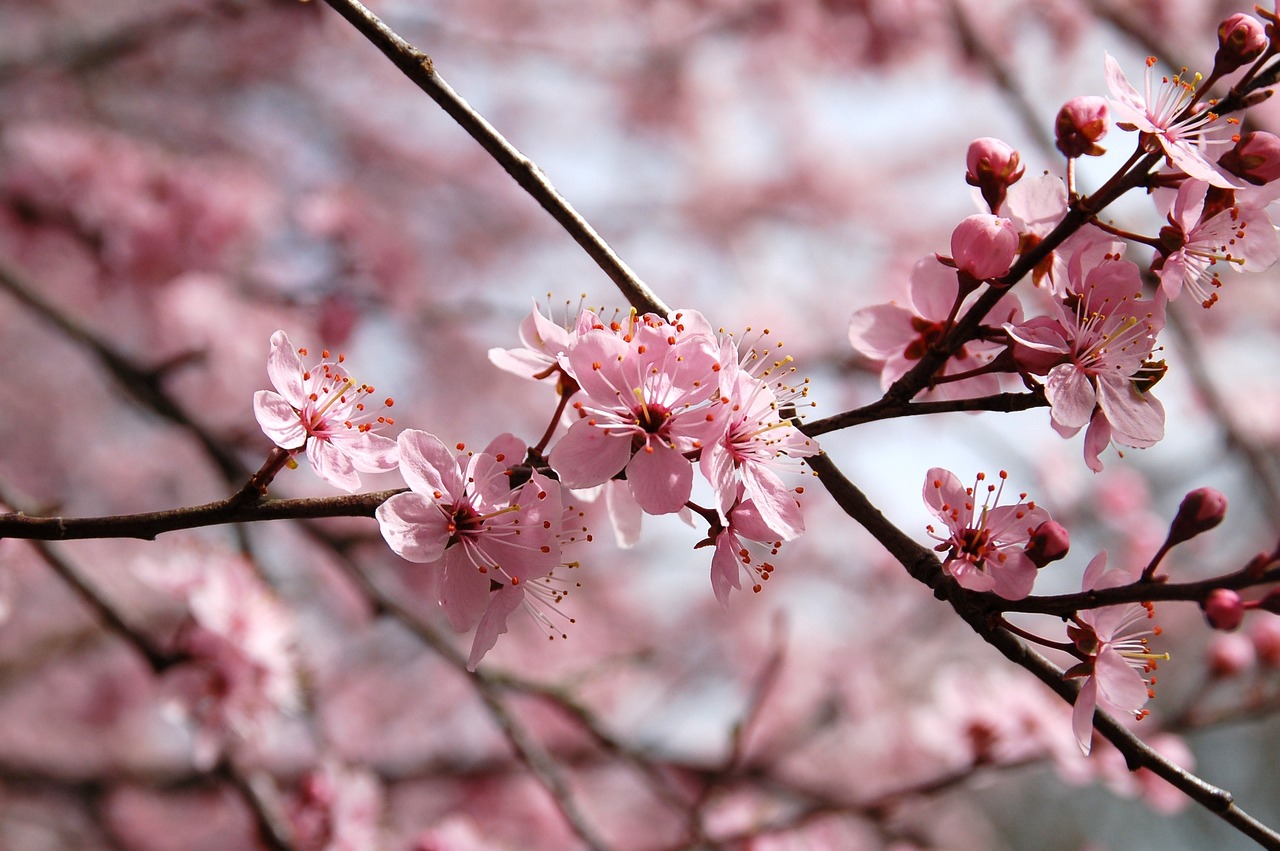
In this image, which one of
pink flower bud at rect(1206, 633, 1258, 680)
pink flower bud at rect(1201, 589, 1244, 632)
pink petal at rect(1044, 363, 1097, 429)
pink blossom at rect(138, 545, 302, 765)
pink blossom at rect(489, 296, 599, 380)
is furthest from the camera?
pink flower bud at rect(1206, 633, 1258, 680)

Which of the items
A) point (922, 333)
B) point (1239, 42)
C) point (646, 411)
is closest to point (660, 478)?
point (646, 411)

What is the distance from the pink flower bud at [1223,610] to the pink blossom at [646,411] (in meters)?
0.45

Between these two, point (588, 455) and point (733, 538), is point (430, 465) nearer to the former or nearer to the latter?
point (588, 455)

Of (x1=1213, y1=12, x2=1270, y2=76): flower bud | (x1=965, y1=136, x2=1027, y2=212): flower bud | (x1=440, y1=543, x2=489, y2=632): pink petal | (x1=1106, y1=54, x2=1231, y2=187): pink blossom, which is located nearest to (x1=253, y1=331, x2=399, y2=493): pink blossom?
(x1=440, y1=543, x2=489, y2=632): pink petal

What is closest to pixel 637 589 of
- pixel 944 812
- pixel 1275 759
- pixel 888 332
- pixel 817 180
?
pixel 944 812

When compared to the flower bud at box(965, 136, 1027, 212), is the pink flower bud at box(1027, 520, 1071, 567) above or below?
below

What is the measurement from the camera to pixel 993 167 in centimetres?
99

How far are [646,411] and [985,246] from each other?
374 mm

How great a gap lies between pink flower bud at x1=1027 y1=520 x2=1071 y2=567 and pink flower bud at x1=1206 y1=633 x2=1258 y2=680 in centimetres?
148

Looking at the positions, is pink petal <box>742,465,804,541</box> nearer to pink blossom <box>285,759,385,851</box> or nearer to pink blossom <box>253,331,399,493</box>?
pink blossom <box>253,331,399,493</box>

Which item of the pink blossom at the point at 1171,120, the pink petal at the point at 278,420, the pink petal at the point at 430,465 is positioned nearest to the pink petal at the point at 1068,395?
the pink blossom at the point at 1171,120

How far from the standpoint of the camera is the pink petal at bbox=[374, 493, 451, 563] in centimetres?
84

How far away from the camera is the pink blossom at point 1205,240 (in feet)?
3.11

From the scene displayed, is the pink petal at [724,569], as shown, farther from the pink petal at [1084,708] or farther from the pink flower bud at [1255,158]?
the pink flower bud at [1255,158]
